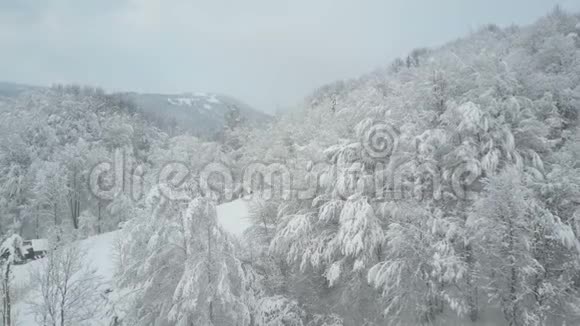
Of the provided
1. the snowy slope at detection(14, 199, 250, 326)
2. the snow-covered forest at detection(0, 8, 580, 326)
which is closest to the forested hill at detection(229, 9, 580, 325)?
the snow-covered forest at detection(0, 8, 580, 326)

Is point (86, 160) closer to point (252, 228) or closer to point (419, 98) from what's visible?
point (252, 228)

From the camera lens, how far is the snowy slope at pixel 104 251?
19602 mm

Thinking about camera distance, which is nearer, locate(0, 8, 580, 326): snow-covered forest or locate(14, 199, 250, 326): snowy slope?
locate(0, 8, 580, 326): snow-covered forest

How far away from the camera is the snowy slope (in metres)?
19.6

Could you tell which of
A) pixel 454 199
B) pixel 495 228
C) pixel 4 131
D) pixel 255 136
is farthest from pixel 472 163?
pixel 4 131

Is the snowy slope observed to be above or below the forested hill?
below

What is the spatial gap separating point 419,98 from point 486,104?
8.63 feet

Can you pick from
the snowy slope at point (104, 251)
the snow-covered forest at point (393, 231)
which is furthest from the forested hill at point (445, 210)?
the snowy slope at point (104, 251)

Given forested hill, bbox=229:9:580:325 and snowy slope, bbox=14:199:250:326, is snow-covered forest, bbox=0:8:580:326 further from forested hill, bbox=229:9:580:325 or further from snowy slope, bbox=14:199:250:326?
snowy slope, bbox=14:199:250:326

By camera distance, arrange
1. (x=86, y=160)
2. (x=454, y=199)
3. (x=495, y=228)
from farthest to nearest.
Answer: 1. (x=86, y=160)
2. (x=454, y=199)
3. (x=495, y=228)

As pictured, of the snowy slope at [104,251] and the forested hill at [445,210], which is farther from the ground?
the forested hill at [445,210]

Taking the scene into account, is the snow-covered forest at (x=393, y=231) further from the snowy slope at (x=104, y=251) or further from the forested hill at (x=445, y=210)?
the snowy slope at (x=104, y=251)

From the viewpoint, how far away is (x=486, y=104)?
45.8 ft

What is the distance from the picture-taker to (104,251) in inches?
988
